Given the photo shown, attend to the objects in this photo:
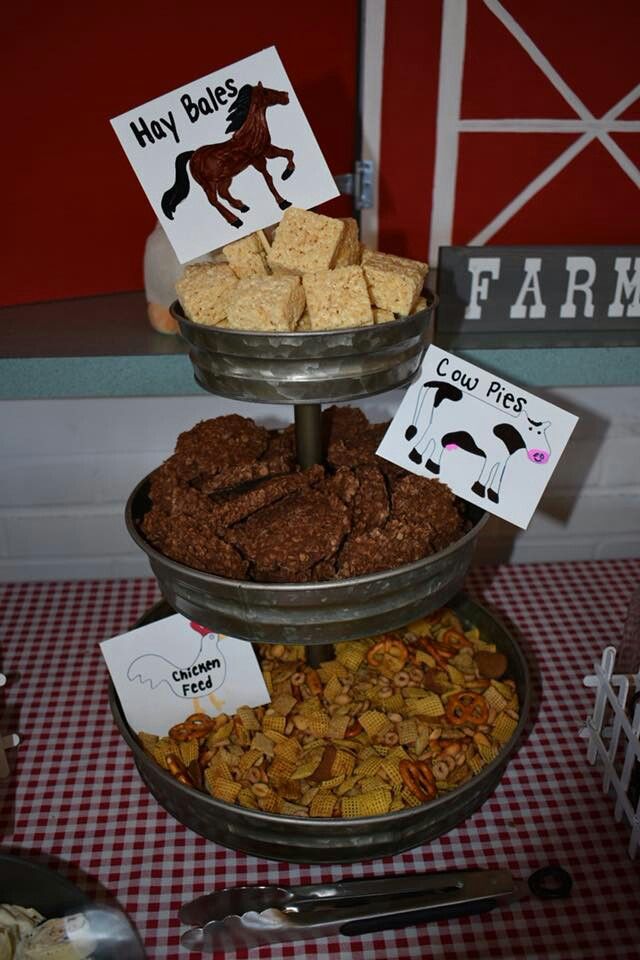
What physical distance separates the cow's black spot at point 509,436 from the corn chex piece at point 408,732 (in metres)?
0.41

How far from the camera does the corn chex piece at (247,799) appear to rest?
1038mm

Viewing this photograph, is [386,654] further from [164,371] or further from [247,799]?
[164,371]

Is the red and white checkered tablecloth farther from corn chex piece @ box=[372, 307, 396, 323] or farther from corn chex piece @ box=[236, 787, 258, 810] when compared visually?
corn chex piece @ box=[372, 307, 396, 323]

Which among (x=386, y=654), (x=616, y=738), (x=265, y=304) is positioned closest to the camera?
(x=265, y=304)

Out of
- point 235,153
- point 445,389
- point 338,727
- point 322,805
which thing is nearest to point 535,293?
point 445,389

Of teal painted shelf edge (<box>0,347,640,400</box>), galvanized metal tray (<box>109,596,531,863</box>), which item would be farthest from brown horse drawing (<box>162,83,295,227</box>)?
galvanized metal tray (<box>109,596,531,863</box>)

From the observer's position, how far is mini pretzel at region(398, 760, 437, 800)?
1022 millimetres

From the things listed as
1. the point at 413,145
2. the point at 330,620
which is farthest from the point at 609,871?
the point at 413,145

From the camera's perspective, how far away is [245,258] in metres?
0.88

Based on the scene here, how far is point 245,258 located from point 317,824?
0.66 meters

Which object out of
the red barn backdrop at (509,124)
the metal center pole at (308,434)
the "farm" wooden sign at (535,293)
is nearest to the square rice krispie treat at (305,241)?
the metal center pole at (308,434)

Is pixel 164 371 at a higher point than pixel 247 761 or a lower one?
higher

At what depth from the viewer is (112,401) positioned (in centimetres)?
163

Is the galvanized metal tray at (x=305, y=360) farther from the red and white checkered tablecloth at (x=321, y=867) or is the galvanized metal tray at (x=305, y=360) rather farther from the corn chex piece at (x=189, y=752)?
the red and white checkered tablecloth at (x=321, y=867)
